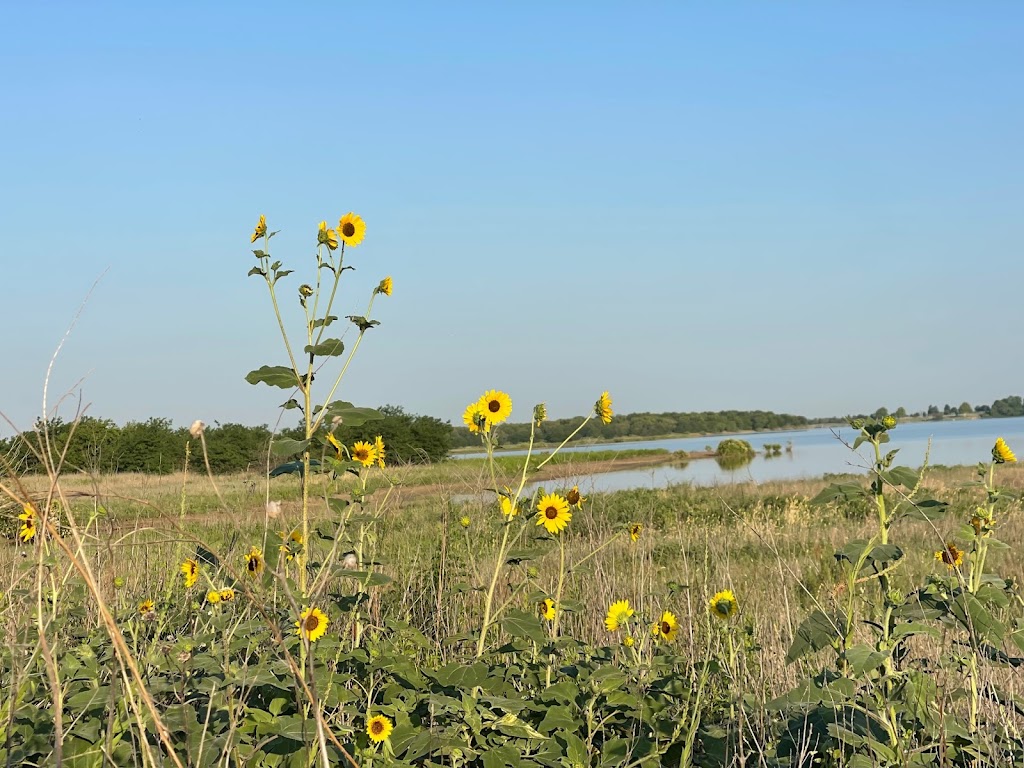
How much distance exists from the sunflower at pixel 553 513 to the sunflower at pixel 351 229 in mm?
950

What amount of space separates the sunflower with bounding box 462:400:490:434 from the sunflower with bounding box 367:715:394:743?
102 centimetres

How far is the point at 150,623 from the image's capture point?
285 centimetres

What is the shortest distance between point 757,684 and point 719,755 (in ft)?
2.00

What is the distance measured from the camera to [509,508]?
2.38 meters

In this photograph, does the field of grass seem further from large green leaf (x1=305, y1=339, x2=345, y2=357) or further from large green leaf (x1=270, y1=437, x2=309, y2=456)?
large green leaf (x1=305, y1=339, x2=345, y2=357)

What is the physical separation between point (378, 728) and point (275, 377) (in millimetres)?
872

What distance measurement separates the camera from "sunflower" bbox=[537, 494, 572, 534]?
2566 mm

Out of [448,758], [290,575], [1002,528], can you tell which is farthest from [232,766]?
[1002,528]

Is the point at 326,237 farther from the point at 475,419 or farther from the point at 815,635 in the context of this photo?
the point at 815,635

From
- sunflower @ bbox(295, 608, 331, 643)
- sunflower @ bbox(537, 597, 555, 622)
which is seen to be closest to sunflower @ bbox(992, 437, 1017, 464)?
sunflower @ bbox(537, 597, 555, 622)

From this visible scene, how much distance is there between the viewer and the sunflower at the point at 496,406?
2598 millimetres

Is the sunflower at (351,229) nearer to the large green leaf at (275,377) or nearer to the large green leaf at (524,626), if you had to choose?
the large green leaf at (275,377)

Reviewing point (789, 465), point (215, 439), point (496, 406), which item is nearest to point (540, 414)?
point (496, 406)

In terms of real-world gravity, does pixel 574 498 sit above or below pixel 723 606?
above
